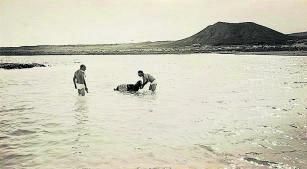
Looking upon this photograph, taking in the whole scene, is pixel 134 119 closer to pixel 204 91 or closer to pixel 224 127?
pixel 224 127

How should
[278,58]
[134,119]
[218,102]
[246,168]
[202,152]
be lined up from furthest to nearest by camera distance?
[278,58] → [218,102] → [134,119] → [202,152] → [246,168]

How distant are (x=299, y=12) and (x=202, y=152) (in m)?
5.01

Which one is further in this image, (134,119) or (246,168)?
(134,119)

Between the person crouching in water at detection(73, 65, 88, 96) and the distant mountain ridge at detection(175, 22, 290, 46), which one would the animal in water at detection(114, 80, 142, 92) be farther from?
the distant mountain ridge at detection(175, 22, 290, 46)

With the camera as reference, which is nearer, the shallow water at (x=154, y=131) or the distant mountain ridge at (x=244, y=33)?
the shallow water at (x=154, y=131)

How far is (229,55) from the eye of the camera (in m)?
36.0

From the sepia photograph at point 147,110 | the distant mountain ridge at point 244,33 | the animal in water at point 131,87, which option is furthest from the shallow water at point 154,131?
the distant mountain ridge at point 244,33

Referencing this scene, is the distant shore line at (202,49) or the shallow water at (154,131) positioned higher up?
the distant shore line at (202,49)

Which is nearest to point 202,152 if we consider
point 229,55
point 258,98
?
point 258,98

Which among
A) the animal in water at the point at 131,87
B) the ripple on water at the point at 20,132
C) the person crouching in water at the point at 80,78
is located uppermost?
the person crouching in water at the point at 80,78

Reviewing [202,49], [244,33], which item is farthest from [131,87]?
[202,49]

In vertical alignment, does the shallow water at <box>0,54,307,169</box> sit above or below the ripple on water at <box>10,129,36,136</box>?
below

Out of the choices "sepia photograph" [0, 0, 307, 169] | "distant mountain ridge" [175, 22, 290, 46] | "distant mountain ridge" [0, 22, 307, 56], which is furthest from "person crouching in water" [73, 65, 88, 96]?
"distant mountain ridge" [175, 22, 290, 46]

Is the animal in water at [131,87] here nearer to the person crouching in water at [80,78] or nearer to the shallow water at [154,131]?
the shallow water at [154,131]
